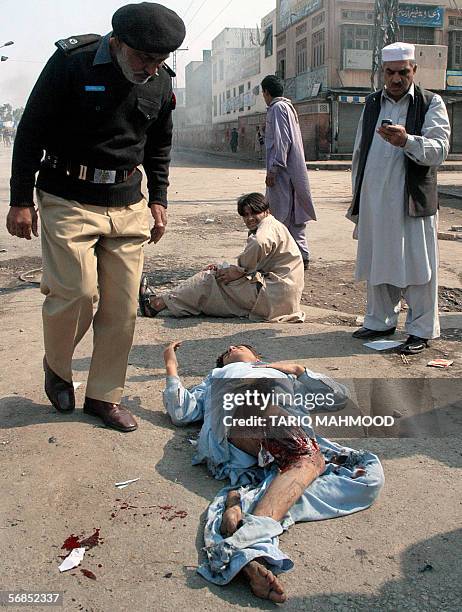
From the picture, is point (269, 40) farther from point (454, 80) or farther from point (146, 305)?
point (146, 305)

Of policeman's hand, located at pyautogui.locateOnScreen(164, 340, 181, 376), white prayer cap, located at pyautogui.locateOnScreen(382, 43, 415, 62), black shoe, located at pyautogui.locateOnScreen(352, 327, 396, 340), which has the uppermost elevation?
white prayer cap, located at pyautogui.locateOnScreen(382, 43, 415, 62)

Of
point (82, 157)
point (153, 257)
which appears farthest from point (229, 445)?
point (153, 257)

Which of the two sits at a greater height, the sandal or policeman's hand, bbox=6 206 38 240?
policeman's hand, bbox=6 206 38 240

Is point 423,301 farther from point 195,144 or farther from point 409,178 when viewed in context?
point 195,144

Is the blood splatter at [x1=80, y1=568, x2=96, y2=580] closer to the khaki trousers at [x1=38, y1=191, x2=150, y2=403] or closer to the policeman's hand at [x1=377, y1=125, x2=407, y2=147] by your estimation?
the khaki trousers at [x1=38, y1=191, x2=150, y2=403]

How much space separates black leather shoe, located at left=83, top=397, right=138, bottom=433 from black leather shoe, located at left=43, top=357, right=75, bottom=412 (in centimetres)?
8

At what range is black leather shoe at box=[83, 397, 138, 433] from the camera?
3229mm

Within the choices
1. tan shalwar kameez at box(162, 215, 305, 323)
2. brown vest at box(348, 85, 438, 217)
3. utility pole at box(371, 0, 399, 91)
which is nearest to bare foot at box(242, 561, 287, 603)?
brown vest at box(348, 85, 438, 217)

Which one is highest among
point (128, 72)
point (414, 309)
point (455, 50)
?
point (455, 50)

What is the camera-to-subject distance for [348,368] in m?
4.17

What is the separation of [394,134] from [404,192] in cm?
47

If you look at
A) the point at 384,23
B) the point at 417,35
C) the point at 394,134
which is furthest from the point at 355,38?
the point at 394,134

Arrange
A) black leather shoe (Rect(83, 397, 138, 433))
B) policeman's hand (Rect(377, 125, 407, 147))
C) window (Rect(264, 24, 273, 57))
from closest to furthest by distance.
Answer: black leather shoe (Rect(83, 397, 138, 433)) < policeman's hand (Rect(377, 125, 407, 147)) < window (Rect(264, 24, 273, 57))

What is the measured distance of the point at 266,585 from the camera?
2.07 meters
